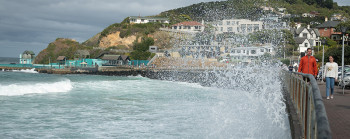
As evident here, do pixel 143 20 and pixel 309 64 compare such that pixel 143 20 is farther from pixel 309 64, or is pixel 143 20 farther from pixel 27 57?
pixel 309 64

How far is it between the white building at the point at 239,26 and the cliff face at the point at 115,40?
26.1m

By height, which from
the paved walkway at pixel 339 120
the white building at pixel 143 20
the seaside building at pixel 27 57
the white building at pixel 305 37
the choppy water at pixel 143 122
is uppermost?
the white building at pixel 143 20

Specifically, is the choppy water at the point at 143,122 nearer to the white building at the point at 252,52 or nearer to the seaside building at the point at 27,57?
the white building at the point at 252,52

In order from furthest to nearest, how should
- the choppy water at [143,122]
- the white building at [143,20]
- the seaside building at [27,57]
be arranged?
the white building at [143,20] < the seaside building at [27,57] < the choppy water at [143,122]

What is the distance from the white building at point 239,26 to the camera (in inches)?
3406

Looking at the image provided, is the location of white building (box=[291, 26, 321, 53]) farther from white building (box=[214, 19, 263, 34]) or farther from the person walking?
the person walking

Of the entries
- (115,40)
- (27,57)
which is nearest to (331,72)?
(115,40)

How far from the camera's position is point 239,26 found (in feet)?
288

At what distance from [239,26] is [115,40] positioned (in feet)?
123

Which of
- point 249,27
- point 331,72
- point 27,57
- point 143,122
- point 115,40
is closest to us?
point 331,72

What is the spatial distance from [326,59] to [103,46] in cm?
6788

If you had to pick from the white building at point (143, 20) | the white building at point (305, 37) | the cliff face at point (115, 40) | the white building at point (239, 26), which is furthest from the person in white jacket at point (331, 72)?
the white building at point (143, 20)

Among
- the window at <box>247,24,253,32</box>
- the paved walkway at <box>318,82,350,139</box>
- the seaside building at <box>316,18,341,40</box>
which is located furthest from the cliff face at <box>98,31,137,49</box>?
the paved walkway at <box>318,82,350,139</box>

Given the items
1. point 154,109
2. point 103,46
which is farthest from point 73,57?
point 154,109
